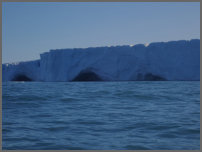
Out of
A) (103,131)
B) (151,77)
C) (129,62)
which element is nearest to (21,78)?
(129,62)

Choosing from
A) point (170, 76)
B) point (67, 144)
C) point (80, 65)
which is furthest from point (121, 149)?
point (80, 65)

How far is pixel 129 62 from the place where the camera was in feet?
78.7

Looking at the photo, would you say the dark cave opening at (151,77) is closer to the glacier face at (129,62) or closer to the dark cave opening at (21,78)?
the glacier face at (129,62)

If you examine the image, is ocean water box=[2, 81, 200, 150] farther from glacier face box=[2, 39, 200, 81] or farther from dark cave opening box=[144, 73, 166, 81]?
dark cave opening box=[144, 73, 166, 81]

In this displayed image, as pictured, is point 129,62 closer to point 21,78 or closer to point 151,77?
point 151,77

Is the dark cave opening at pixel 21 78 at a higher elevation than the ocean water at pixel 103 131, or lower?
higher

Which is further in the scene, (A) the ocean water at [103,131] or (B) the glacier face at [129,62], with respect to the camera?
(B) the glacier face at [129,62]

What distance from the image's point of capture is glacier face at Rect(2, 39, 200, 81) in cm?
2272

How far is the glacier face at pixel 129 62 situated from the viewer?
22.7m

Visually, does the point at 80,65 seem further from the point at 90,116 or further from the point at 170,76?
the point at 90,116

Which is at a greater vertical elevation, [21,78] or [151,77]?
[21,78]

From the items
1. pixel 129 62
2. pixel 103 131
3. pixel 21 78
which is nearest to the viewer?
pixel 103 131

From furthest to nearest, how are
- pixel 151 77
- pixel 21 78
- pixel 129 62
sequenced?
1. pixel 21 78
2. pixel 151 77
3. pixel 129 62

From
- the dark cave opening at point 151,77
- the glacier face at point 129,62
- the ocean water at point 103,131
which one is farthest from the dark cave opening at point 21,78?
the ocean water at point 103,131
